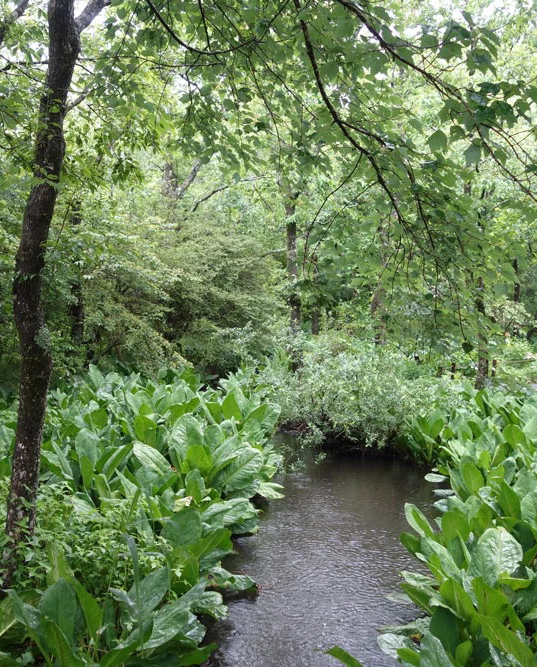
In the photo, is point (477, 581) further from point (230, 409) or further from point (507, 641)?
point (230, 409)

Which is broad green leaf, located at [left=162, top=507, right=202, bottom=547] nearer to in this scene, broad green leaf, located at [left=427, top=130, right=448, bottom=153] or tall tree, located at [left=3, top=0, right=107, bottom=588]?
tall tree, located at [left=3, top=0, right=107, bottom=588]

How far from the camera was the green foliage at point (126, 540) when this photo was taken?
2.50 m

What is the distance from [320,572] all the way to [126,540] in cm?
219

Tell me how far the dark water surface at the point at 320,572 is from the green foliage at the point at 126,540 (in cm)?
24

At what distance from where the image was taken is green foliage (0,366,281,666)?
8.21 ft

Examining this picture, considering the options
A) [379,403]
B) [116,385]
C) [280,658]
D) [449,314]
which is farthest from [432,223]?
[116,385]

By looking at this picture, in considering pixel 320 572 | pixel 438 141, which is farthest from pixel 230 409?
pixel 438 141

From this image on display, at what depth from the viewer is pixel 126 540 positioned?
3.01 meters

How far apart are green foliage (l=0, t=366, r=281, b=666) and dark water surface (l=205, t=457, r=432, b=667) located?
0.24m

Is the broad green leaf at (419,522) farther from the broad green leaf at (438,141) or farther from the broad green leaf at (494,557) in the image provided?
the broad green leaf at (438,141)

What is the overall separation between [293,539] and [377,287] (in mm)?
3046

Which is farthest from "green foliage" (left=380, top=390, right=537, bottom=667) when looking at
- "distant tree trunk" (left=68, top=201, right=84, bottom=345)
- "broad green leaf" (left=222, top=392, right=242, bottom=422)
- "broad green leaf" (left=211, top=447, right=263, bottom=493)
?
"distant tree trunk" (left=68, top=201, right=84, bottom=345)

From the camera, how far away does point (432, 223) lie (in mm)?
2734

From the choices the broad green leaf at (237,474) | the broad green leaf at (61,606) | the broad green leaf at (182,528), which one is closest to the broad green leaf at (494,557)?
the broad green leaf at (182,528)
